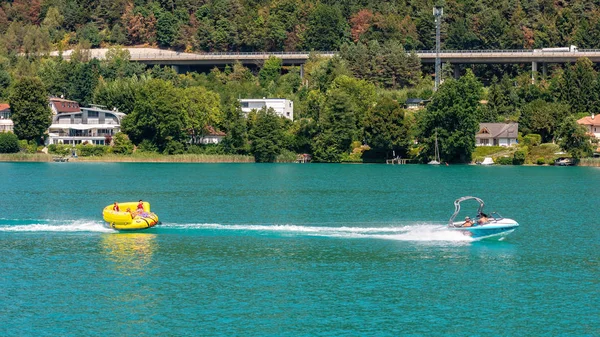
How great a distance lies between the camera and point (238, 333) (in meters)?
38.1

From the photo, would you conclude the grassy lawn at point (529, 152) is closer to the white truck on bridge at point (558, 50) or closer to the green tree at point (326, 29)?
the white truck on bridge at point (558, 50)

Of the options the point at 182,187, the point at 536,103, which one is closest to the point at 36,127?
the point at 182,187

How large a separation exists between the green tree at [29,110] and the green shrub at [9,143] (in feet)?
9.03

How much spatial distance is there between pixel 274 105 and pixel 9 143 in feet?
145

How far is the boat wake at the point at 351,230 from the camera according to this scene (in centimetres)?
5946

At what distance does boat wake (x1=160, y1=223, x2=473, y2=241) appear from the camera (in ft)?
195

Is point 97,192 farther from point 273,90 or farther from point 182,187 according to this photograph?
point 273,90

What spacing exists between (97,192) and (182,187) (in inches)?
380

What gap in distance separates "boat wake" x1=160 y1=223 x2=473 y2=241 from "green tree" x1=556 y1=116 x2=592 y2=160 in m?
69.6

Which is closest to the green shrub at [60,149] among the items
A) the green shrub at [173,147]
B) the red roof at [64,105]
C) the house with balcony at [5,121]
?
the red roof at [64,105]

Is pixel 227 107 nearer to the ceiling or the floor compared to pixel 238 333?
nearer to the ceiling

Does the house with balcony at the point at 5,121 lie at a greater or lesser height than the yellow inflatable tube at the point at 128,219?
greater

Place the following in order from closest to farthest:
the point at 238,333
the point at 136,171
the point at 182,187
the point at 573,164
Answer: the point at 238,333
the point at 182,187
the point at 136,171
the point at 573,164

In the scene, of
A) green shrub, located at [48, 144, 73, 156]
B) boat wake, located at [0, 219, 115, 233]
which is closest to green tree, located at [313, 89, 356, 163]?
green shrub, located at [48, 144, 73, 156]
